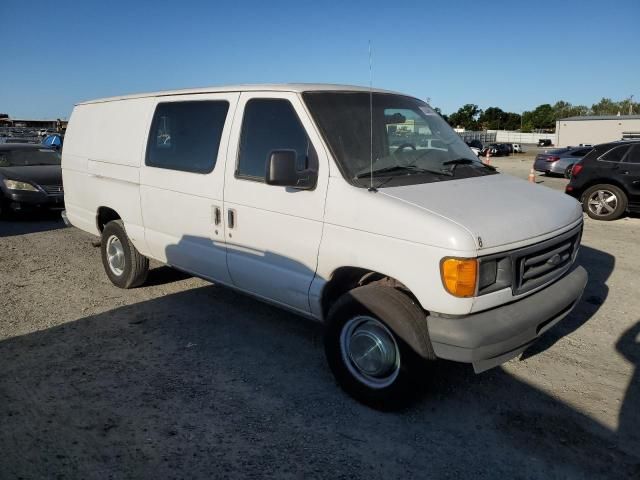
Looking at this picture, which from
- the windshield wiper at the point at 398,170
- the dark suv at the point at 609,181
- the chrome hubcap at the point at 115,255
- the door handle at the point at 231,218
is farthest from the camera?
the dark suv at the point at 609,181

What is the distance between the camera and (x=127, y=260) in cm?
563

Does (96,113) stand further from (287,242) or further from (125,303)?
(287,242)

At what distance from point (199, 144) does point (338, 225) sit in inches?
68.9

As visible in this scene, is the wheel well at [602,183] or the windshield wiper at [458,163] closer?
the windshield wiper at [458,163]

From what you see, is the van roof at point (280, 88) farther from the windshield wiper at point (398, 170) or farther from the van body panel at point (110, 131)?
the windshield wiper at point (398, 170)

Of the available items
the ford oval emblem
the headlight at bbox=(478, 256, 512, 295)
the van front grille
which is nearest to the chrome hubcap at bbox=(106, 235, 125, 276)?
the headlight at bbox=(478, 256, 512, 295)

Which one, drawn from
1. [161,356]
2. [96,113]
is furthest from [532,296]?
[96,113]

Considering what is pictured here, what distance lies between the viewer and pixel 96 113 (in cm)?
590

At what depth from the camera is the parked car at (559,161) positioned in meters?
21.6

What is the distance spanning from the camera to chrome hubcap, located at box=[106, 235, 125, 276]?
580cm

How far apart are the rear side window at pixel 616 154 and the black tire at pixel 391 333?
9.25 m

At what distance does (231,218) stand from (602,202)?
9.15 metres

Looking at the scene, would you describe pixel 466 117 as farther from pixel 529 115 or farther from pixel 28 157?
pixel 28 157

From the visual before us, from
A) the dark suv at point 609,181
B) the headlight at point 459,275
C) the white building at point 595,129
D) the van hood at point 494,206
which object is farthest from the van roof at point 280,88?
the white building at point 595,129
